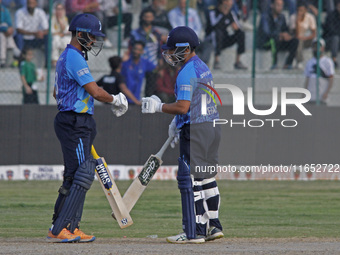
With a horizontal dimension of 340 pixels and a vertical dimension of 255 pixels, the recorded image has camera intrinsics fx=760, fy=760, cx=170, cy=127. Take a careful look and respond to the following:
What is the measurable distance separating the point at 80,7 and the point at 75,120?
956cm

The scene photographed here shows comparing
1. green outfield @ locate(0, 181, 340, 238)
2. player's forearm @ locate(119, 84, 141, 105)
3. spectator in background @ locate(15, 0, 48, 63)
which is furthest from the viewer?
spectator in background @ locate(15, 0, 48, 63)

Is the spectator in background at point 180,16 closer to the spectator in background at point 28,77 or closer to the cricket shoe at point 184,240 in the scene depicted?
the spectator in background at point 28,77

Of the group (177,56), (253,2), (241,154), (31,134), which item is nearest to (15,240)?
(177,56)

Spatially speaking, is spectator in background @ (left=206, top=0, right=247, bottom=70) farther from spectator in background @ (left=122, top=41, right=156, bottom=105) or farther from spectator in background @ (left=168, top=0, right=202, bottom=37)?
spectator in background @ (left=122, top=41, right=156, bottom=105)

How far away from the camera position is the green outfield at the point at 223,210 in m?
9.98

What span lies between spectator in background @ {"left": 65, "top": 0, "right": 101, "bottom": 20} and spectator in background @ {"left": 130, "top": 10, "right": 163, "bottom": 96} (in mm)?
1046

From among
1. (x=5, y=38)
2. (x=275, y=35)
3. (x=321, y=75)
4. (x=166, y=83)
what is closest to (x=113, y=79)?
(x=166, y=83)

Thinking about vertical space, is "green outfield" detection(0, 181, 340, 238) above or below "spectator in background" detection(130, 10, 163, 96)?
below

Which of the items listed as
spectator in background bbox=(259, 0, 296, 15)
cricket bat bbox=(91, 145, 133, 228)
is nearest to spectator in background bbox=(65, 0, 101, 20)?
spectator in background bbox=(259, 0, 296, 15)

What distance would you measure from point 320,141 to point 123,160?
454cm

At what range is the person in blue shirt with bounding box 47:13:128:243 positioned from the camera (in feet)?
27.1

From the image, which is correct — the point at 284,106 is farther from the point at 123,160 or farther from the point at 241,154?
the point at 123,160

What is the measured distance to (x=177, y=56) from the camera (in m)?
8.35

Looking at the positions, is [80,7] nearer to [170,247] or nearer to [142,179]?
[142,179]
